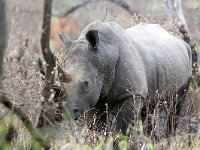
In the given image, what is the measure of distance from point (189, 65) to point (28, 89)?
3.87 m

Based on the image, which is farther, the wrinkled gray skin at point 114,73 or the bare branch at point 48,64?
the wrinkled gray skin at point 114,73

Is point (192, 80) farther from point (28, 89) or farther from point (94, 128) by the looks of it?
point (28, 89)

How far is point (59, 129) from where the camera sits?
5875mm

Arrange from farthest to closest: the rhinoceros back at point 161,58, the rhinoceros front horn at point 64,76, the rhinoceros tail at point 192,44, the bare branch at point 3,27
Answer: the rhinoceros tail at point 192,44 → the rhinoceros back at point 161,58 → the rhinoceros front horn at point 64,76 → the bare branch at point 3,27

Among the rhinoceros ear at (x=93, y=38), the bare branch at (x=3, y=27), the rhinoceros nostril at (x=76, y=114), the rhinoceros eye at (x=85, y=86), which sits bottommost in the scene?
the rhinoceros nostril at (x=76, y=114)

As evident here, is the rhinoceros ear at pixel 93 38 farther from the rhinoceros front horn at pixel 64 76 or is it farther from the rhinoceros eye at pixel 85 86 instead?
the rhinoceros front horn at pixel 64 76

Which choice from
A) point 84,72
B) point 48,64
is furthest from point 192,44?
point 48,64

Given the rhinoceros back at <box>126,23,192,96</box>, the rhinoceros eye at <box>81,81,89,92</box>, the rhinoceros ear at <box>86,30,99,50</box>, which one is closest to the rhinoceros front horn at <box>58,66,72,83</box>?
the rhinoceros eye at <box>81,81,89,92</box>

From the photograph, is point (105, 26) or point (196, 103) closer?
point (105, 26)

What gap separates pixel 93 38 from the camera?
22.7ft

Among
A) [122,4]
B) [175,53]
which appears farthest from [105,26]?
[122,4]

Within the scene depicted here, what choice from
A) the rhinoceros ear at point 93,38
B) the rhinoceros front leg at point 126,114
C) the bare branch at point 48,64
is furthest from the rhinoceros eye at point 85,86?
the bare branch at point 48,64

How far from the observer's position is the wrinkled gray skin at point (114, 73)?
21.9 feet

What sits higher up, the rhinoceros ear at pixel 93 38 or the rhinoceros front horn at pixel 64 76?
the rhinoceros ear at pixel 93 38
